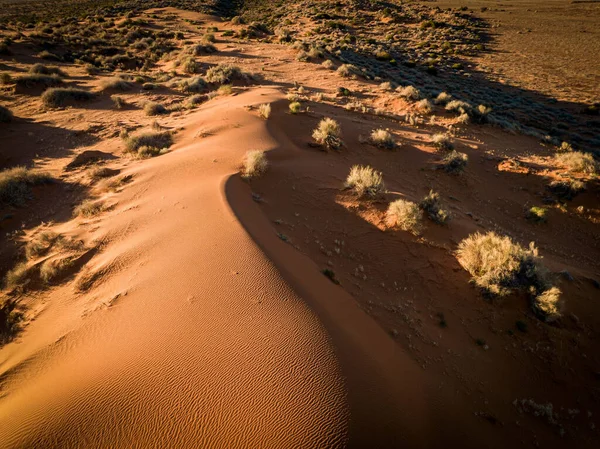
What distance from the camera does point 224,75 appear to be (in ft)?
59.5

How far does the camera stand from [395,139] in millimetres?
13031

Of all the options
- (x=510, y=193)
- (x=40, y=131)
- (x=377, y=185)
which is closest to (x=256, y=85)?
(x=40, y=131)

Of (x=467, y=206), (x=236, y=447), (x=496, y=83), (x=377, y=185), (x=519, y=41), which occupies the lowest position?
(x=467, y=206)

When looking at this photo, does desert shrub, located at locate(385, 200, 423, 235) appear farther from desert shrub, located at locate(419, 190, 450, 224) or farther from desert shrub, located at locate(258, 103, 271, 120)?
desert shrub, located at locate(258, 103, 271, 120)

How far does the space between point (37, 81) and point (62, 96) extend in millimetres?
3561

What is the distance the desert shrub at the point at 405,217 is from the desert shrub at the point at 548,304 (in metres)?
2.77

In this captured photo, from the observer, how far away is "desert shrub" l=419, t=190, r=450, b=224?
7.63 meters

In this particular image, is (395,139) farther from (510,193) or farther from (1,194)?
(1,194)

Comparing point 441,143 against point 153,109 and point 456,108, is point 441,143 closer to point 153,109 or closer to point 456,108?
point 456,108

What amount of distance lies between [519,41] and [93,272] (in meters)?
53.7

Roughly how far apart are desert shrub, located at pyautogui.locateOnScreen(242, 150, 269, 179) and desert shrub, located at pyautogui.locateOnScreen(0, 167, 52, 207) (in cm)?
726

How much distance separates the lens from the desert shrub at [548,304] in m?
5.57

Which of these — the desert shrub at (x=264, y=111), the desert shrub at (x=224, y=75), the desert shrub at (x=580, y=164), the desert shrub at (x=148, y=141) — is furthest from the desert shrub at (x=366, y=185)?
the desert shrub at (x=224, y=75)

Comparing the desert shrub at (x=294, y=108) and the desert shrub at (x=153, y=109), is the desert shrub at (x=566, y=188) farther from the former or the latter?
the desert shrub at (x=153, y=109)
